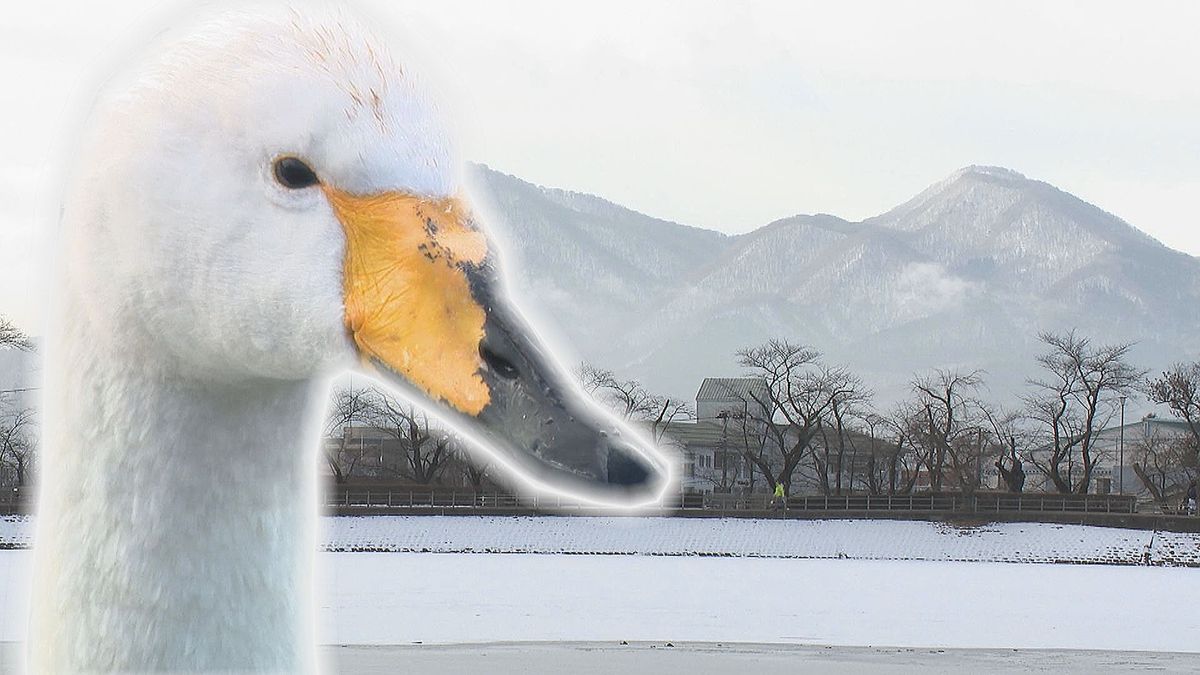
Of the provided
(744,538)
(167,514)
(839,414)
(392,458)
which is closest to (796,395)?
(839,414)

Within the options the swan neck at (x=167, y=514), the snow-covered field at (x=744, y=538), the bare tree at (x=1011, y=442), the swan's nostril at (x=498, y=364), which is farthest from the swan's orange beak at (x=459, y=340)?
the bare tree at (x=1011, y=442)

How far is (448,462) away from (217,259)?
62294 millimetres

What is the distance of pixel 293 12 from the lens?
1762 mm

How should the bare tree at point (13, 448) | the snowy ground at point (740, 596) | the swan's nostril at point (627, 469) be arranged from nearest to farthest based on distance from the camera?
the swan's nostril at point (627, 469), the snowy ground at point (740, 596), the bare tree at point (13, 448)

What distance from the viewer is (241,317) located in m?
1.69

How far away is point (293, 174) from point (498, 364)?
34 centimetres

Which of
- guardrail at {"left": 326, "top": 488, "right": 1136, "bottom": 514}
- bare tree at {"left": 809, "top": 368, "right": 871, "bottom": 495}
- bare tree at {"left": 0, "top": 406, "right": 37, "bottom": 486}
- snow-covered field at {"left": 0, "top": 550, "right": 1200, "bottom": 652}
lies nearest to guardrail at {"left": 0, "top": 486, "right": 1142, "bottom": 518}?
guardrail at {"left": 326, "top": 488, "right": 1136, "bottom": 514}

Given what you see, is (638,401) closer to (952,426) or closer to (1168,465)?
(952,426)

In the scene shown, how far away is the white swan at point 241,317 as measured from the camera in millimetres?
1639

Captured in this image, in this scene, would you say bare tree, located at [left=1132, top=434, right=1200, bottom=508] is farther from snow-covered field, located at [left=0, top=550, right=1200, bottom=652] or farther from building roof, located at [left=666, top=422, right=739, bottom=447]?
building roof, located at [left=666, top=422, right=739, bottom=447]

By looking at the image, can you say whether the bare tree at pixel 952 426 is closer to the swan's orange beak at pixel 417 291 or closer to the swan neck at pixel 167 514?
the swan neck at pixel 167 514

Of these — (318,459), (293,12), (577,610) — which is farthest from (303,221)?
(577,610)

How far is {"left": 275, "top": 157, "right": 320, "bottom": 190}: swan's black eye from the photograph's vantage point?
1696 mm

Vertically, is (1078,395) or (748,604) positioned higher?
(1078,395)
